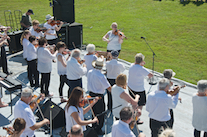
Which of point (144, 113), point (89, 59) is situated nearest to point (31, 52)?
point (89, 59)

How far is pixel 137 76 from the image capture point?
5.11 metres

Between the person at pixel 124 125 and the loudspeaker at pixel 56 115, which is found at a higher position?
the person at pixel 124 125

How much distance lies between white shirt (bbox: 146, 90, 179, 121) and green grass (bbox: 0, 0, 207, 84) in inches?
204

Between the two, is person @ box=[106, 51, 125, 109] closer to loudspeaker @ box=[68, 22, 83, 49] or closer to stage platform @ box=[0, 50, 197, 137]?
stage platform @ box=[0, 50, 197, 137]

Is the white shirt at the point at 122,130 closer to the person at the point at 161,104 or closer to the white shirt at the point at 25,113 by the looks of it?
the person at the point at 161,104

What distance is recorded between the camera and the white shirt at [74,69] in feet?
17.2

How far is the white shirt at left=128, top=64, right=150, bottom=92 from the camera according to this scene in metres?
5.03

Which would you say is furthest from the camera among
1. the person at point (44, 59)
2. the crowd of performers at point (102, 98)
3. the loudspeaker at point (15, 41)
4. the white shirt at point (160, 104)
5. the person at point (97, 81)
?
the loudspeaker at point (15, 41)

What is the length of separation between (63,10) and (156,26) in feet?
28.3

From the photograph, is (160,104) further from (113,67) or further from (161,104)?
(113,67)

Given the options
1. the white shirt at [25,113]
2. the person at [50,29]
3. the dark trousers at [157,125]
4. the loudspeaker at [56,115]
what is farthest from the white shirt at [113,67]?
the person at [50,29]

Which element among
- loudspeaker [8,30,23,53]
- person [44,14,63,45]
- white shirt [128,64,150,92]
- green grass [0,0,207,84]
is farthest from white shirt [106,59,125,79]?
loudspeaker [8,30,23,53]

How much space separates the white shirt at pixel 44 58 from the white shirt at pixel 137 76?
Answer: 217cm

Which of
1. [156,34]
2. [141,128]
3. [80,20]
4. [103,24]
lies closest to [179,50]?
[156,34]
